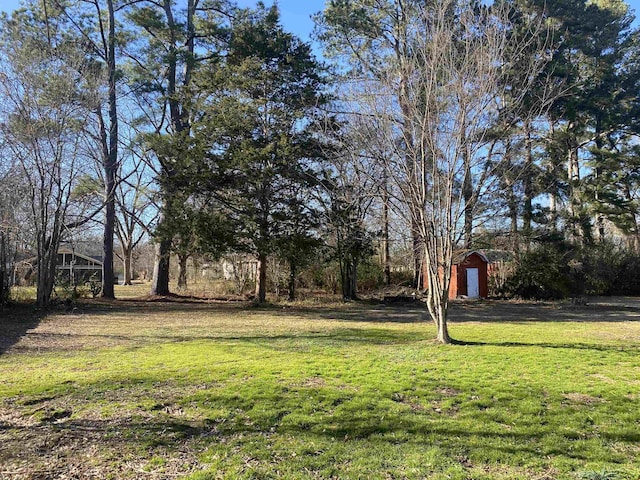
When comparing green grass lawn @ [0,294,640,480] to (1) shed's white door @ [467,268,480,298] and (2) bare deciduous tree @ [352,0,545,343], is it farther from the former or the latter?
(1) shed's white door @ [467,268,480,298]

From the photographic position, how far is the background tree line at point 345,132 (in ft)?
29.5

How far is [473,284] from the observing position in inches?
860

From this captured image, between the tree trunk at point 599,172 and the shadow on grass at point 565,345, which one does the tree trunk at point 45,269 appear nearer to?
the shadow on grass at point 565,345

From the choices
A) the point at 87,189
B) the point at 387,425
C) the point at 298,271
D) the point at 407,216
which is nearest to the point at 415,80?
the point at 407,216

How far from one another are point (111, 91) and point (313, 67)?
857 centimetres

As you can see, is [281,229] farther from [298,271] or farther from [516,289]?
[516,289]

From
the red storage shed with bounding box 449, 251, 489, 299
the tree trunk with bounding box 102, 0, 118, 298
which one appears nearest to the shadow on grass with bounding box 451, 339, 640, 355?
the red storage shed with bounding box 449, 251, 489, 299

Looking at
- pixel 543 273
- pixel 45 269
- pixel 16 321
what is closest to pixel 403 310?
pixel 543 273

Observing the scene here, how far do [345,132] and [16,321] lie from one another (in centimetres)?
1057

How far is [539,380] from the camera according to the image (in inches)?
241

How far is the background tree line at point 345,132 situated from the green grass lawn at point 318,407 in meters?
2.59

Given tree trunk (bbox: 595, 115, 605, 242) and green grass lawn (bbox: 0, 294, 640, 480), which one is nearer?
green grass lawn (bbox: 0, 294, 640, 480)

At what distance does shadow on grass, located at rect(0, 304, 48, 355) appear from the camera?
9.42 meters

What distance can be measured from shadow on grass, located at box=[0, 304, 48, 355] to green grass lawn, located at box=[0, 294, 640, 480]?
22cm
